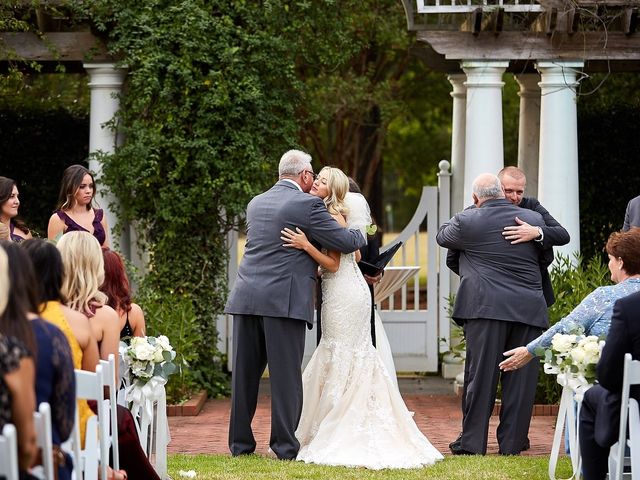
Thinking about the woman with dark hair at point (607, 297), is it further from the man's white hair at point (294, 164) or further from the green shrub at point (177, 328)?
the green shrub at point (177, 328)

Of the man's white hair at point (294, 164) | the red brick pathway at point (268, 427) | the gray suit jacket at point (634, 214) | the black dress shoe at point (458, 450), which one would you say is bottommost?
the red brick pathway at point (268, 427)

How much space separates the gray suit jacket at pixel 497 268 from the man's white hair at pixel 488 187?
0.16ft

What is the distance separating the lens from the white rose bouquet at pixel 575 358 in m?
6.61

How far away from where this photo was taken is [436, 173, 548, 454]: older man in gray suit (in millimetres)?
8312

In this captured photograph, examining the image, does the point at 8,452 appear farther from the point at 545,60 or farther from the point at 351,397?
the point at 545,60

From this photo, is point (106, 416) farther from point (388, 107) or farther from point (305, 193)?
point (388, 107)

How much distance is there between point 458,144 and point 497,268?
5.21 m

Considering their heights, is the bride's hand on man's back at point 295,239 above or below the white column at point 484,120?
below

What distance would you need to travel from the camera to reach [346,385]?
8.29 meters

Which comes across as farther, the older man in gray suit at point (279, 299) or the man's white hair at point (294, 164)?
the man's white hair at point (294, 164)

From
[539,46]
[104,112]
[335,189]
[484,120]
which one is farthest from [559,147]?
[104,112]

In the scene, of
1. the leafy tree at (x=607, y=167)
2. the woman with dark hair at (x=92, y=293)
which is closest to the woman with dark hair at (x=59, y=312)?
the woman with dark hair at (x=92, y=293)

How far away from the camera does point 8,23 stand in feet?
37.0

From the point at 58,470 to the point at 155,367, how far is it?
215cm
